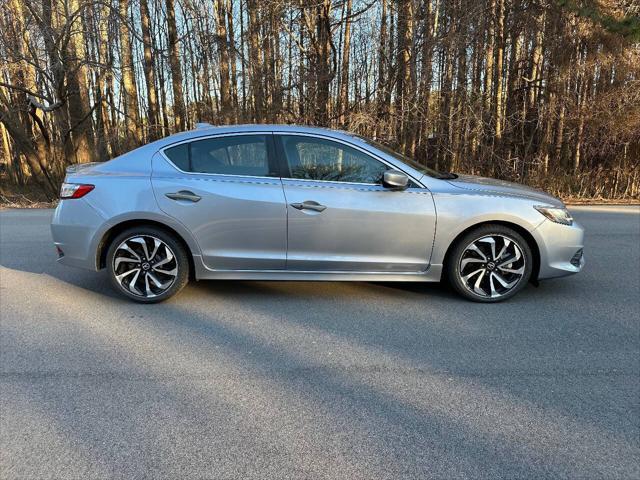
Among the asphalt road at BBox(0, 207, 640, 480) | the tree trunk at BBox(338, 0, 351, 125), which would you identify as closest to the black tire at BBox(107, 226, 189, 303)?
the asphalt road at BBox(0, 207, 640, 480)

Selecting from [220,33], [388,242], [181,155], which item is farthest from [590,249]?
[220,33]

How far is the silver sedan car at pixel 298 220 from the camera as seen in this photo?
451cm

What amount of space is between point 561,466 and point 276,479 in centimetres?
140

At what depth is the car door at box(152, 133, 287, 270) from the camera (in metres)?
4.52

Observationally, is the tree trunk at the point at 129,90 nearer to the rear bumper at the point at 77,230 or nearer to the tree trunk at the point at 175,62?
the tree trunk at the point at 175,62

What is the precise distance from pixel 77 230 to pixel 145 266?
0.74m

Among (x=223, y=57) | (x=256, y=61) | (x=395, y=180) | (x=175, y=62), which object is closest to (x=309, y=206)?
(x=395, y=180)

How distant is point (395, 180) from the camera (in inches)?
173

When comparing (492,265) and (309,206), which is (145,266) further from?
(492,265)

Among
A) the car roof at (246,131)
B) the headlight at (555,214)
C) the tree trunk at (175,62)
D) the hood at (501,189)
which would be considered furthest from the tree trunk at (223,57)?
the headlight at (555,214)

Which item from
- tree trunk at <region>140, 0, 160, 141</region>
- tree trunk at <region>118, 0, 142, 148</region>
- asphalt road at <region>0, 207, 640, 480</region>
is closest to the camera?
asphalt road at <region>0, 207, 640, 480</region>

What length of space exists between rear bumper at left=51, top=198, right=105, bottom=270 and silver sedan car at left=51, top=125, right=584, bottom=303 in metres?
0.01

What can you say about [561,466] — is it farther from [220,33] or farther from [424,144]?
[220,33]

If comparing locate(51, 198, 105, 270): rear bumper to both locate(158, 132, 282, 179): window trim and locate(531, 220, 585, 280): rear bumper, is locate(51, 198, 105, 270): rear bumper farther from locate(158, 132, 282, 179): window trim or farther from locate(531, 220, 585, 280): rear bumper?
locate(531, 220, 585, 280): rear bumper
